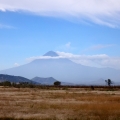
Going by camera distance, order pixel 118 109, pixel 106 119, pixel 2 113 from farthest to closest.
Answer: pixel 118 109
pixel 2 113
pixel 106 119

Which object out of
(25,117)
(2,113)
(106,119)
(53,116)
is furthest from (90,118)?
(2,113)

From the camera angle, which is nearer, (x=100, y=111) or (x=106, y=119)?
(x=106, y=119)

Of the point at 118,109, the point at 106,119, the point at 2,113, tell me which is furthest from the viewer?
the point at 118,109

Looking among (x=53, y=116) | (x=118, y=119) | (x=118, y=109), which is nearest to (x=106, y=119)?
(x=118, y=119)

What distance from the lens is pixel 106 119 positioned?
87.1ft

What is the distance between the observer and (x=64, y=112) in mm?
30750

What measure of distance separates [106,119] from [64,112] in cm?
546

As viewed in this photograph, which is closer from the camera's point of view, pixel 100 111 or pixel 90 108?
pixel 100 111

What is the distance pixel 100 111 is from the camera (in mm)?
31375

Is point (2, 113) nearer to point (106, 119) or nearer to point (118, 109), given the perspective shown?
point (106, 119)

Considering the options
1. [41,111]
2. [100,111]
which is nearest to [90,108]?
[100,111]

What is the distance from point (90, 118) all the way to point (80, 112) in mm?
3893

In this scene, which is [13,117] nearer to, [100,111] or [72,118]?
[72,118]

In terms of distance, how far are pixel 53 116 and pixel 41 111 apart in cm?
386
